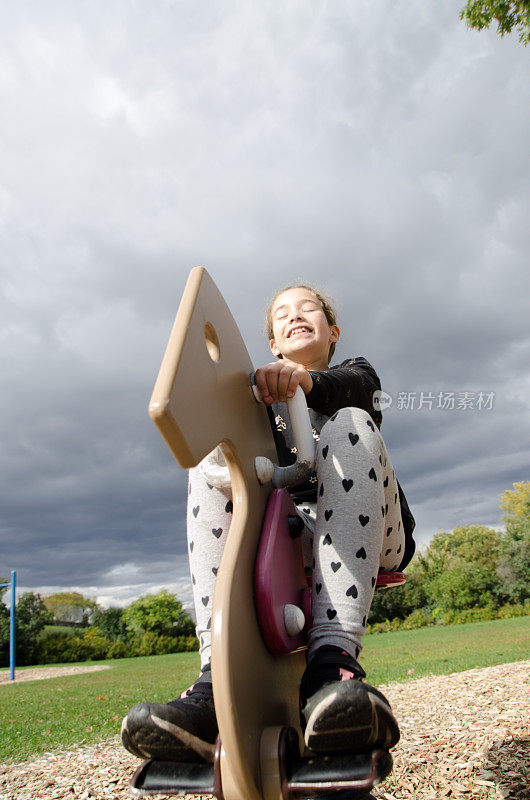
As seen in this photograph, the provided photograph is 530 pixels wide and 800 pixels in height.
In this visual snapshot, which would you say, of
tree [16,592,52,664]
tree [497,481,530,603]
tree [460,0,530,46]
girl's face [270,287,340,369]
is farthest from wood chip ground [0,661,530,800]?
tree [497,481,530,603]

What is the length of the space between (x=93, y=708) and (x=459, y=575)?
31.0 metres

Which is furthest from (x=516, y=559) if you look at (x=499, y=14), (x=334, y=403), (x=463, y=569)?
(x=334, y=403)

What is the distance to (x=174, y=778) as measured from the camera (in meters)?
1.01

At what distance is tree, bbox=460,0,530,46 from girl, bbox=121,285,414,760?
5187 mm

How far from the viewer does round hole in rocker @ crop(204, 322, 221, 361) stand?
122cm

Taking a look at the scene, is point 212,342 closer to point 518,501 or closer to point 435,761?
point 435,761

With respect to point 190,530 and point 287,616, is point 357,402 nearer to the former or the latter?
point 190,530

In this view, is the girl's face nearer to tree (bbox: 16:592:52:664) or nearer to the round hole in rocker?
the round hole in rocker

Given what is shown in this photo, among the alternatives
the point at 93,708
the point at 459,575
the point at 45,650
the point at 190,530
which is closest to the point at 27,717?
the point at 93,708

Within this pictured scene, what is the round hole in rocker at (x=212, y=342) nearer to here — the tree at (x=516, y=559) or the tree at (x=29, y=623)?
the tree at (x=29, y=623)

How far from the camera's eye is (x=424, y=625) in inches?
1053

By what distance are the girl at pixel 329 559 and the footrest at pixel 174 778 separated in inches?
0.9

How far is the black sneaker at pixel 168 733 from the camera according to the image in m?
0.99

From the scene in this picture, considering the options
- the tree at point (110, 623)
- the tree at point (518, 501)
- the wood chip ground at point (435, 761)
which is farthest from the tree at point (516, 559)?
the wood chip ground at point (435, 761)
